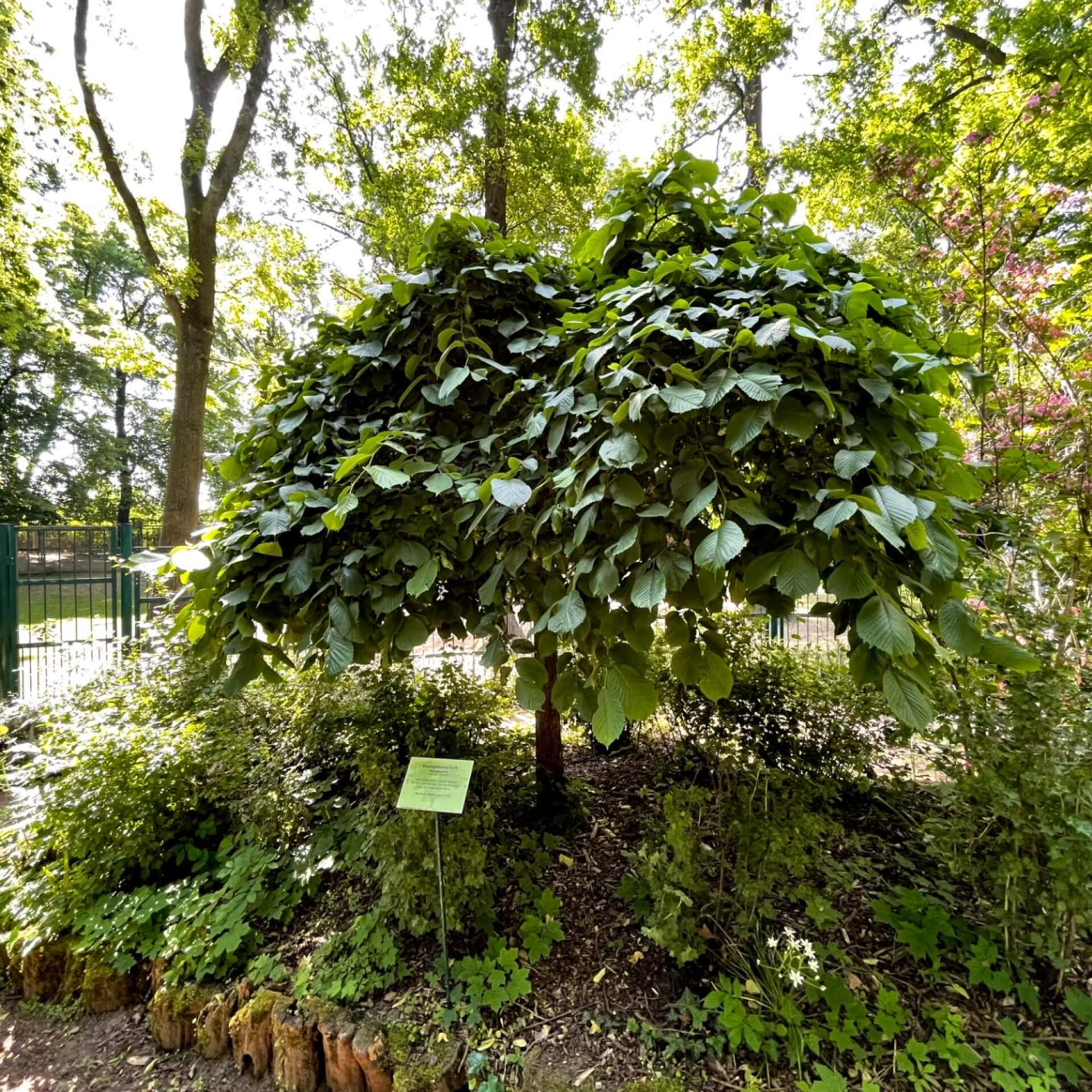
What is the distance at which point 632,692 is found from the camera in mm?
1242

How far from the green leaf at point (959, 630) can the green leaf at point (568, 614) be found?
31.3 inches

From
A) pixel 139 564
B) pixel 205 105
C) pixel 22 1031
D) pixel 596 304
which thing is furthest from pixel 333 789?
pixel 205 105

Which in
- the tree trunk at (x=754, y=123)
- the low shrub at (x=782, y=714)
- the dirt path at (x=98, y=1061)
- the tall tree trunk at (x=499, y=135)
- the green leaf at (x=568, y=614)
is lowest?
the dirt path at (x=98, y=1061)

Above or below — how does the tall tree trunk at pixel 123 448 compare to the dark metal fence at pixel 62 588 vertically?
above

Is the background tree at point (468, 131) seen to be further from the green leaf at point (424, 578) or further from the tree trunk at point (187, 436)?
the green leaf at point (424, 578)

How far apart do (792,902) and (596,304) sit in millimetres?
2548

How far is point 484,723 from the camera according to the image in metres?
2.69

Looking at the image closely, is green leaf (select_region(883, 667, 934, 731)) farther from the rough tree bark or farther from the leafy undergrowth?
the rough tree bark

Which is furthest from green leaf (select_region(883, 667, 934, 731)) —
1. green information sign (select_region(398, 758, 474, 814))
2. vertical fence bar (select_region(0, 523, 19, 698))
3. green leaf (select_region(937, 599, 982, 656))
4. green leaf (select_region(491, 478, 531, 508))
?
vertical fence bar (select_region(0, 523, 19, 698))

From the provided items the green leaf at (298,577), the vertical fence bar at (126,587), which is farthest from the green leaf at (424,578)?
the vertical fence bar at (126,587)

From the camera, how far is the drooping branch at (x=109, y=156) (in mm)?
5195

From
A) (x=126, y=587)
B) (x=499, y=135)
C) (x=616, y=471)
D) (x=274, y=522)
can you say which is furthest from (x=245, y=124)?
(x=616, y=471)

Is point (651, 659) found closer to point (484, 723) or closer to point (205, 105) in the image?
point (484, 723)

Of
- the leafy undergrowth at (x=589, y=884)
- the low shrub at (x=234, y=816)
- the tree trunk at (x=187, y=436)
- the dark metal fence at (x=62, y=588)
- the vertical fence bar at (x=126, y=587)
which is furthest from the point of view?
Answer: the vertical fence bar at (x=126, y=587)
